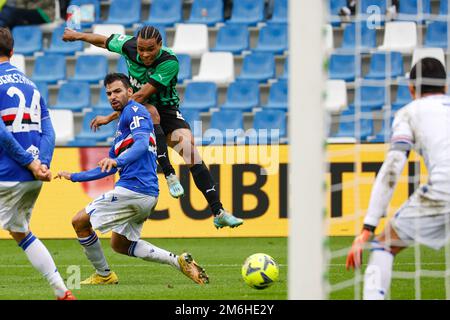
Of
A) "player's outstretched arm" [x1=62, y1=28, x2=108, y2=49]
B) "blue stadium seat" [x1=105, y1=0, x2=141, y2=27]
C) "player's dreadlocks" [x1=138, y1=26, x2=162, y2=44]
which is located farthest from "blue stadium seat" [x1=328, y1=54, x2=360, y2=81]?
"player's dreadlocks" [x1=138, y1=26, x2=162, y2=44]

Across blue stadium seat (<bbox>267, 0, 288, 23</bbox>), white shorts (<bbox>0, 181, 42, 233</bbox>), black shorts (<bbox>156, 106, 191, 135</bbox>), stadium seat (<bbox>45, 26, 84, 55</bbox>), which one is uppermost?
blue stadium seat (<bbox>267, 0, 288, 23</bbox>)

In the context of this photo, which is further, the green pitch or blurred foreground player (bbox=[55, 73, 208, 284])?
blurred foreground player (bbox=[55, 73, 208, 284])

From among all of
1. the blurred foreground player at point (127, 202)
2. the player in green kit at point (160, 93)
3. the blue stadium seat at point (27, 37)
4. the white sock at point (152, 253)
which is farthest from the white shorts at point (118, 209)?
the blue stadium seat at point (27, 37)

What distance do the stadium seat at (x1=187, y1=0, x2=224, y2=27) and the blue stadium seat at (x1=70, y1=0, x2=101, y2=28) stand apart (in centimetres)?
178

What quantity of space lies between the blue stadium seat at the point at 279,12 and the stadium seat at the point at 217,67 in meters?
1.26

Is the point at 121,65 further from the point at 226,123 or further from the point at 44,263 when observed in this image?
the point at 44,263

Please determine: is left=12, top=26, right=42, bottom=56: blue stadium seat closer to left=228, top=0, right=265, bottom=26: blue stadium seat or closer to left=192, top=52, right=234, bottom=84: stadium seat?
left=192, top=52, right=234, bottom=84: stadium seat

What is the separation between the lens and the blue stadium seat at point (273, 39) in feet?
60.3

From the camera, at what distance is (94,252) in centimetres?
894

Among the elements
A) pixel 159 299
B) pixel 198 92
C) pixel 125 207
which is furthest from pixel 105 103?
pixel 159 299

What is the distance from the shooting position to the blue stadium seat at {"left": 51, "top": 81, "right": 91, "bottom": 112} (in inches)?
712

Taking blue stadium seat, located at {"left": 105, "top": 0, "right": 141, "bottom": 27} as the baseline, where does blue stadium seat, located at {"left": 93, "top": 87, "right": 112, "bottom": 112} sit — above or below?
below

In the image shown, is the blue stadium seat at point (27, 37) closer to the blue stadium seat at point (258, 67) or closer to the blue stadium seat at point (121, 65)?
the blue stadium seat at point (121, 65)
